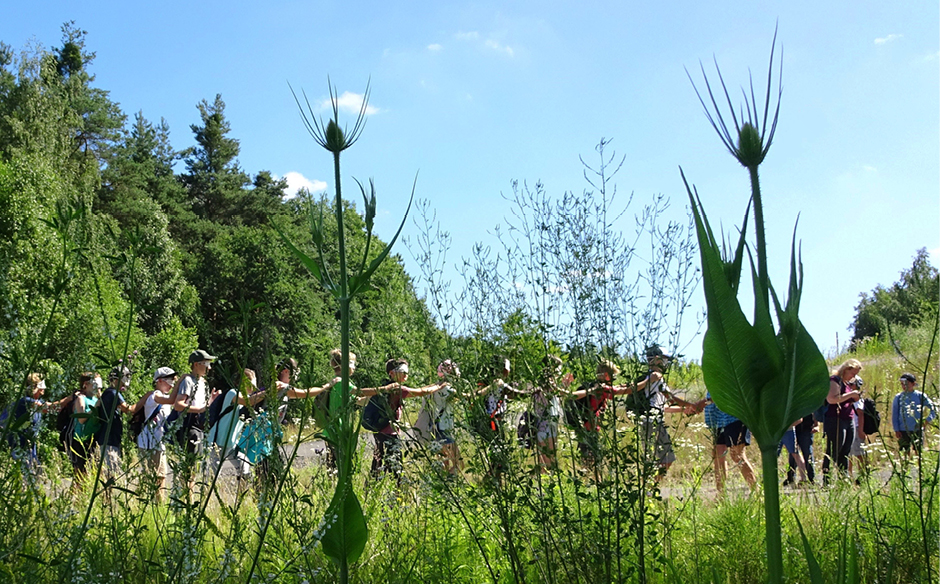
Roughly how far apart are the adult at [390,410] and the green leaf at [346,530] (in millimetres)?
222

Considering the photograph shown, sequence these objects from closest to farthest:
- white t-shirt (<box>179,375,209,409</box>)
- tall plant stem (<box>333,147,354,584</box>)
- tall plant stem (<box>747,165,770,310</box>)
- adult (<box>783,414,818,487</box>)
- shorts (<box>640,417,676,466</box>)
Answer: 1. tall plant stem (<box>747,165,770,310</box>)
2. tall plant stem (<box>333,147,354,584</box>)
3. shorts (<box>640,417,676,466</box>)
4. white t-shirt (<box>179,375,209,409</box>)
5. adult (<box>783,414,818,487</box>)

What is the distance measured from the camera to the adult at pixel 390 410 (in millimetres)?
2910

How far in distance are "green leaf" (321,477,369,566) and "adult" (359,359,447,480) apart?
22 cm

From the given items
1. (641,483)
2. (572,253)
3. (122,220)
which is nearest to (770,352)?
(641,483)

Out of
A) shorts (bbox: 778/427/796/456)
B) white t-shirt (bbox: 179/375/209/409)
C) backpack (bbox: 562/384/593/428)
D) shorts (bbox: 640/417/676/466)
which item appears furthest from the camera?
shorts (bbox: 778/427/796/456)

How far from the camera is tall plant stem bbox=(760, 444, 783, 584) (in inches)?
38.2

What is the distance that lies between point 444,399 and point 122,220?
2953 cm

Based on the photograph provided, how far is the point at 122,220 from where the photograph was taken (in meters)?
28.7

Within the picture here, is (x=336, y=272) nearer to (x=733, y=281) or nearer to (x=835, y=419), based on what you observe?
(x=733, y=281)

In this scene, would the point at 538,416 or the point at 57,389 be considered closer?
the point at 57,389

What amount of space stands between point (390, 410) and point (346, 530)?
1.13 meters

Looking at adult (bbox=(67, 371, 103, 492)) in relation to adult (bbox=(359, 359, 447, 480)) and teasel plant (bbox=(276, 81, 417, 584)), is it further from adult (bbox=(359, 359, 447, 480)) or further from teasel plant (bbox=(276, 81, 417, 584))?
teasel plant (bbox=(276, 81, 417, 584))

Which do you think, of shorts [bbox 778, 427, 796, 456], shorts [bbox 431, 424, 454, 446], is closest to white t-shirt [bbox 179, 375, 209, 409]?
shorts [bbox 431, 424, 454, 446]

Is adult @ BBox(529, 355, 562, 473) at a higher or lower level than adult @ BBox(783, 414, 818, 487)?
higher
